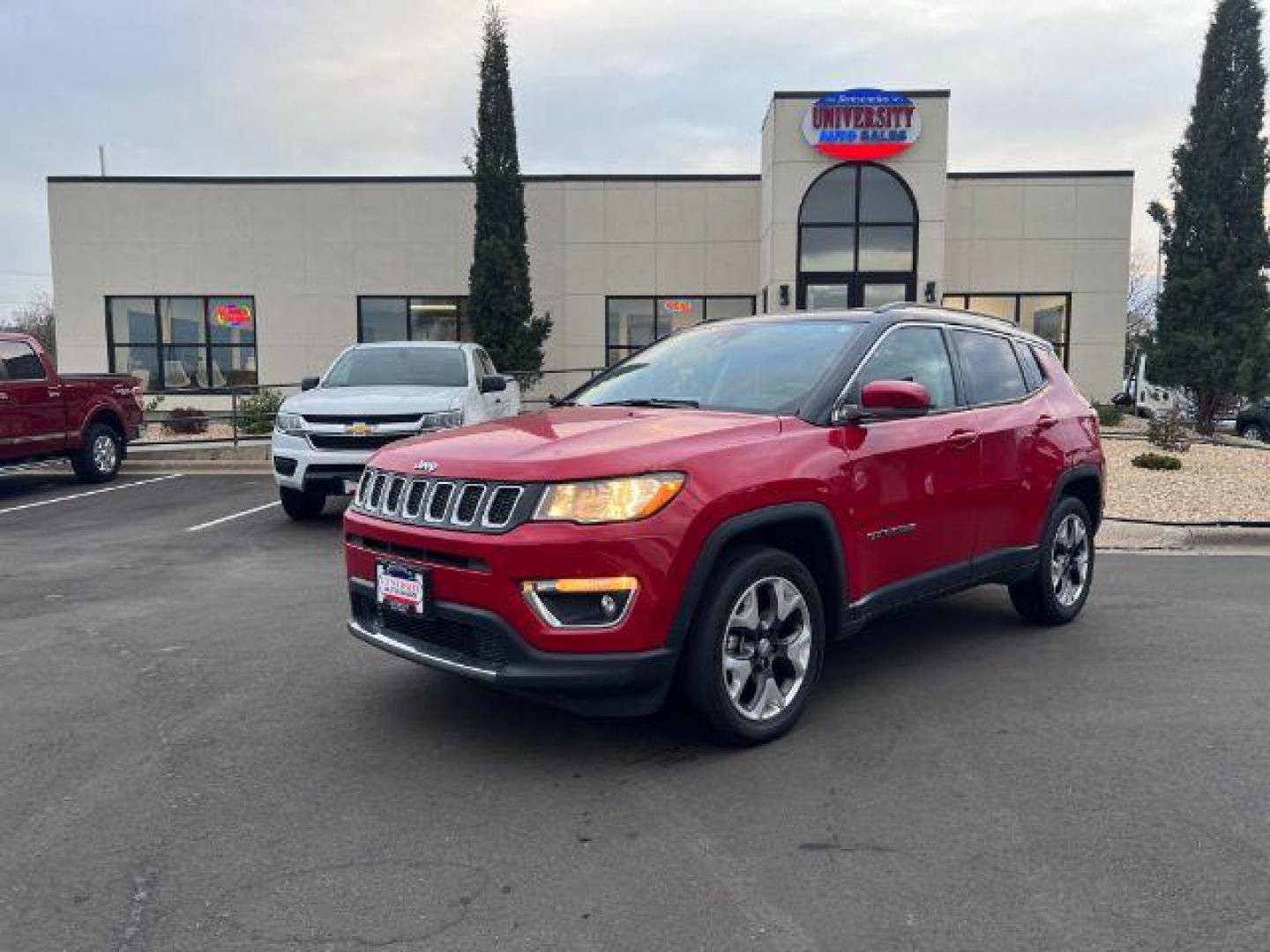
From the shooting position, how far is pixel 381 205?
22375 mm

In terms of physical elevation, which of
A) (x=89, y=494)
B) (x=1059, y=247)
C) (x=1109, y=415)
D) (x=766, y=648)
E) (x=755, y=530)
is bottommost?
(x=89, y=494)

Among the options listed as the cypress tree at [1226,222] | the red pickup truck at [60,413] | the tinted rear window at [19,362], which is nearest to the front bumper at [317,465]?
the red pickup truck at [60,413]

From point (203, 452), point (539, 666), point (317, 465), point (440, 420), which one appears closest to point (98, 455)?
point (203, 452)

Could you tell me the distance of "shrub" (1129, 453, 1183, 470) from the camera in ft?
41.2

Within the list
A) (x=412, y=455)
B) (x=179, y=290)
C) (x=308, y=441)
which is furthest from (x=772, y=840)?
(x=179, y=290)

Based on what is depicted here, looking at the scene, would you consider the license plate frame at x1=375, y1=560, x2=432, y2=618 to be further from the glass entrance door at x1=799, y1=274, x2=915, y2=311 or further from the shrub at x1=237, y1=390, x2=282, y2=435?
the glass entrance door at x1=799, y1=274, x2=915, y2=311

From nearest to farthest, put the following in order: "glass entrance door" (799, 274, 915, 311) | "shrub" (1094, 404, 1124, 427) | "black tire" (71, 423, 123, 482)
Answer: "black tire" (71, 423, 123, 482) < "shrub" (1094, 404, 1124, 427) < "glass entrance door" (799, 274, 915, 311)

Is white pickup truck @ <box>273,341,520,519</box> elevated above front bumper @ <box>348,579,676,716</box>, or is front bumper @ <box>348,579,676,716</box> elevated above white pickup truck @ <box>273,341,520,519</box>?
white pickup truck @ <box>273,341,520,519</box>

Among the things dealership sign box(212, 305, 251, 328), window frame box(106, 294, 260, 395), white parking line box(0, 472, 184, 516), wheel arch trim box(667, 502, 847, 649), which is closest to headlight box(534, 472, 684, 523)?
wheel arch trim box(667, 502, 847, 649)

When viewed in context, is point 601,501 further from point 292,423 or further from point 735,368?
point 292,423

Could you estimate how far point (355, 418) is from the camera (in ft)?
29.3

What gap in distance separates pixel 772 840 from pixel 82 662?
12.9 feet

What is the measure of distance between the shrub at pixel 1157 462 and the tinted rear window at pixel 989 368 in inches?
319

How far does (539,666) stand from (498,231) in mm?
18232
